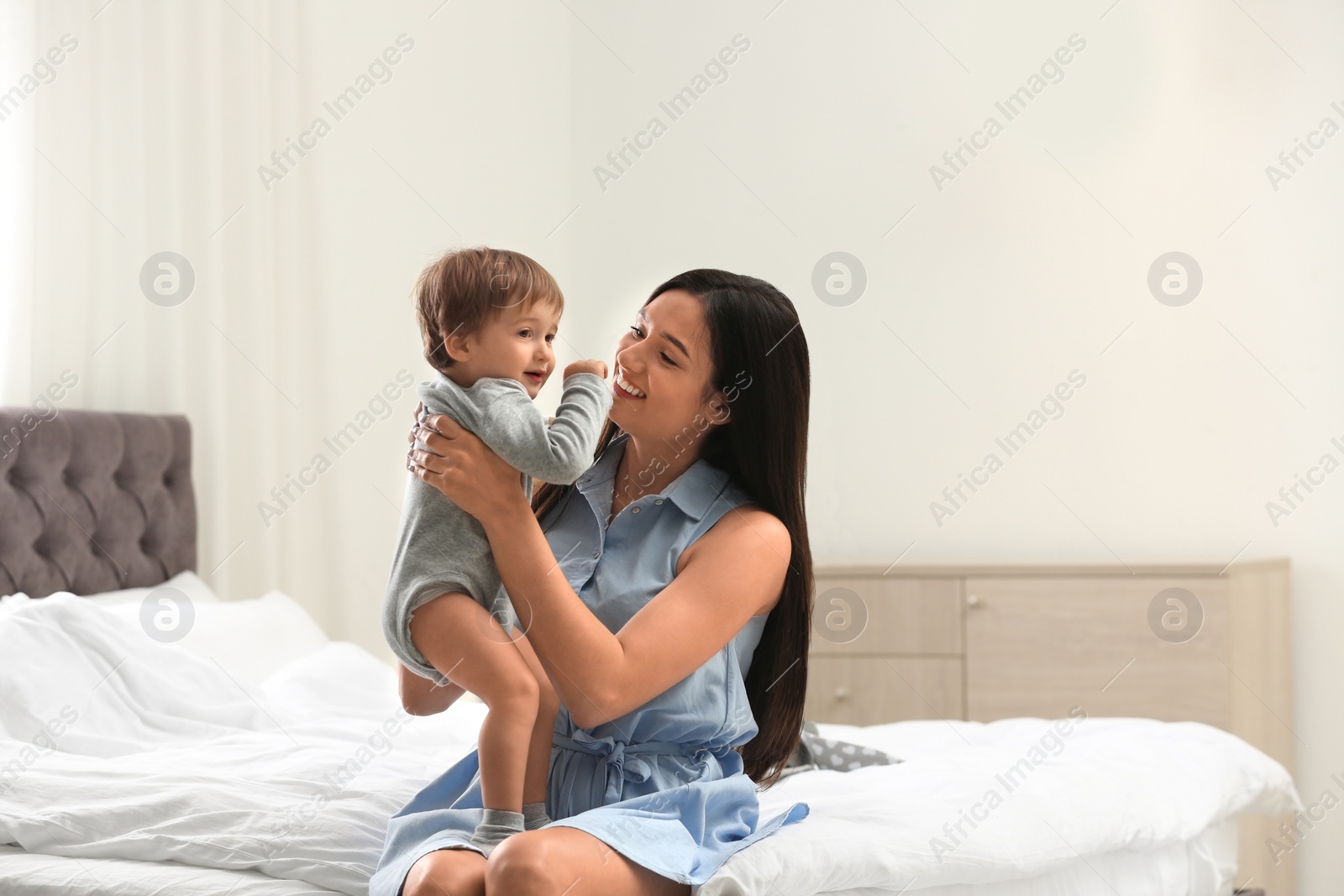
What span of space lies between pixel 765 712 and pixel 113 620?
1.34 m

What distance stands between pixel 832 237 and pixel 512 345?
2831 mm

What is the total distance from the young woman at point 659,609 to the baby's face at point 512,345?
0.27ft

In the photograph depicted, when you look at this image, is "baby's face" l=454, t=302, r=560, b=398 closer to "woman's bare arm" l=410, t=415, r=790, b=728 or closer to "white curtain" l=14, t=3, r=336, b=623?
"woman's bare arm" l=410, t=415, r=790, b=728

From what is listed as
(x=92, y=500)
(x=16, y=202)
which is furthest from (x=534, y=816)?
(x=16, y=202)

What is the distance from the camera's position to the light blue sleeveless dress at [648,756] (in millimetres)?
1299

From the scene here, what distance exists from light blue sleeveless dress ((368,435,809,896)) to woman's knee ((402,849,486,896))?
0.02 m

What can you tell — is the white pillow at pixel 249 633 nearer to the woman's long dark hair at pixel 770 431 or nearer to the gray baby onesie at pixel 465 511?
the gray baby onesie at pixel 465 511

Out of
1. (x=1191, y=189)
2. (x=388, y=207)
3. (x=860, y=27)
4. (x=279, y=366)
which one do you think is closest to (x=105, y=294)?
(x=279, y=366)

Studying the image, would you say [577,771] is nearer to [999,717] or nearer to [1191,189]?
[999,717]

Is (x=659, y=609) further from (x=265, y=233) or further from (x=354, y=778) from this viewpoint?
(x=265, y=233)

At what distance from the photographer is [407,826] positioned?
4.51ft

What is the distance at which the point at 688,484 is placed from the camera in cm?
154

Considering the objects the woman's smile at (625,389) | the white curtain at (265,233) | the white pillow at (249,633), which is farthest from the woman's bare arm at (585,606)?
the white curtain at (265,233)

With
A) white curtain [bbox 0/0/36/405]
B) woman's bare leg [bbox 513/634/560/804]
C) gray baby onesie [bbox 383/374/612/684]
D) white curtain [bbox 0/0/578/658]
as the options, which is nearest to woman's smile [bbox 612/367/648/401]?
gray baby onesie [bbox 383/374/612/684]
